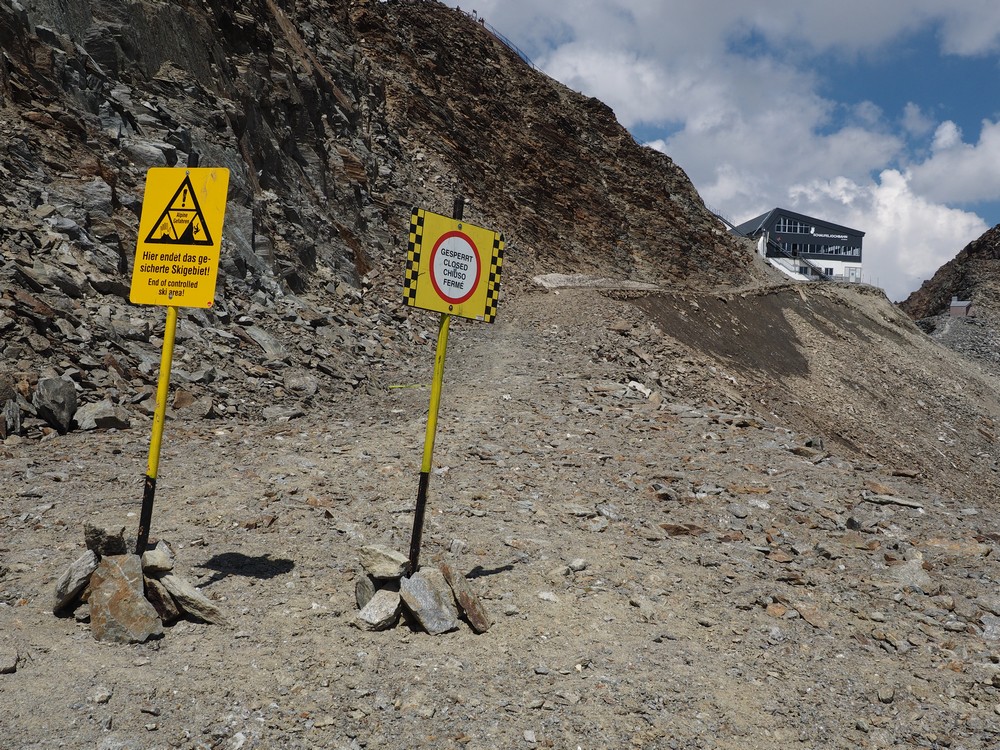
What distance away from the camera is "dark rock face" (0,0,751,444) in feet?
28.6

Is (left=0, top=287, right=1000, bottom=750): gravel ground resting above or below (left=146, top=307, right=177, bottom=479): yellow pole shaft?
below

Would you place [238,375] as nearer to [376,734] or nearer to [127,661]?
[127,661]

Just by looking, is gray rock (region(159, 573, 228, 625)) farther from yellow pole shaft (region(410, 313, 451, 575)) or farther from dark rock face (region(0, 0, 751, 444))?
dark rock face (region(0, 0, 751, 444))

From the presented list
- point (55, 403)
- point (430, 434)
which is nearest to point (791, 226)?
point (55, 403)

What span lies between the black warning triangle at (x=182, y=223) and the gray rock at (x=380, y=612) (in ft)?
7.96

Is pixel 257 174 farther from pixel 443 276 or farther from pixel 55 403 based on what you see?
pixel 443 276

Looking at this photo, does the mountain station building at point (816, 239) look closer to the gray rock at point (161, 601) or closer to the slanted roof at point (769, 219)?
the slanted roof at point (769, 219)

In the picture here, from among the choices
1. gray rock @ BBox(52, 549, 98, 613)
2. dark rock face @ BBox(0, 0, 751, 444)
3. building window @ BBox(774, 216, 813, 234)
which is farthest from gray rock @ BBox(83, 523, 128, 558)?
building window @ BBox(774, 216, 813, 234)

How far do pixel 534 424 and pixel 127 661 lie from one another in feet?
20.0

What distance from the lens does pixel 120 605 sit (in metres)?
3.86

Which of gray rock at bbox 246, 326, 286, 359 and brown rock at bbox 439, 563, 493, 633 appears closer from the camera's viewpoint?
brown rock at bbox 439, 563, 493, 633

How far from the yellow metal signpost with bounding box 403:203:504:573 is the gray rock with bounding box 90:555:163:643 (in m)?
1.49

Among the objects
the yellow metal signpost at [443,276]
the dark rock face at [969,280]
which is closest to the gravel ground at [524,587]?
the yellow metal signpost at [443,276]

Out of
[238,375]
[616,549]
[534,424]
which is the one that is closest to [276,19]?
[238,375]
